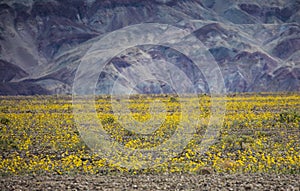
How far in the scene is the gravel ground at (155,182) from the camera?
10.0 metres

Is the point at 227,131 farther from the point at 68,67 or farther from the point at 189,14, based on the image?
the point at 189,14

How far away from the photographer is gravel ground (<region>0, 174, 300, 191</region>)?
10.0 meters

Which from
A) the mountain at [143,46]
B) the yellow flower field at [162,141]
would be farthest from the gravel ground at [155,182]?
the mountain at [143,46]

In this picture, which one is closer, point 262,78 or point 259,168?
point 259,168

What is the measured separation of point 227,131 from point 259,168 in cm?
755

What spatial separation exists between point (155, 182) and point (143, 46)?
8654cm

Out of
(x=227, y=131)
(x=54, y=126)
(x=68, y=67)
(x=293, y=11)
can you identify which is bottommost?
(x=68, y=67)

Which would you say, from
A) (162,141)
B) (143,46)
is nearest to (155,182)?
(162,141)

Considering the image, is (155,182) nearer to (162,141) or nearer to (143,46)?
(162,141)

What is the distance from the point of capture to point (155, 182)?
1070 cm

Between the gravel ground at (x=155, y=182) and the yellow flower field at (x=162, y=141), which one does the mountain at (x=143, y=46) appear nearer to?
the yellow flower field at (x=162, y=141)

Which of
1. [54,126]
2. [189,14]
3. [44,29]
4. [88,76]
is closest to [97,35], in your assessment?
[44,29]

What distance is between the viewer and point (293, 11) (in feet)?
427

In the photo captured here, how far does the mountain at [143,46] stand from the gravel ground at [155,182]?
6730cm
